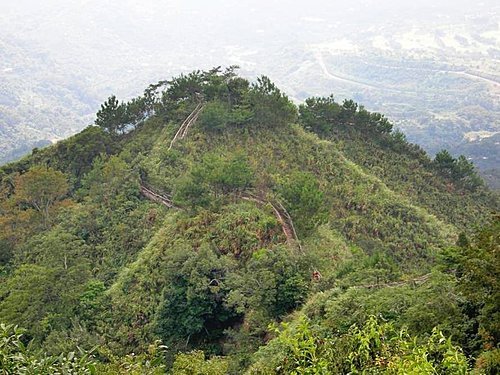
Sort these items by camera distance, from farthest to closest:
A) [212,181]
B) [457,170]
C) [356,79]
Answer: [356,79] < [457,170] < [212,181]

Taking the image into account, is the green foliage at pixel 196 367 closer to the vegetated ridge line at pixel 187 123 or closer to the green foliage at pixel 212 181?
the green foliage at pixel 212 181

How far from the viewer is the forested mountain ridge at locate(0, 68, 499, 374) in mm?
7434

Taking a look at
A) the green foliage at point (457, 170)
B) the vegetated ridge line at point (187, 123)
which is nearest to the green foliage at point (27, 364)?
the vegetated ridge line at point (187, 123)

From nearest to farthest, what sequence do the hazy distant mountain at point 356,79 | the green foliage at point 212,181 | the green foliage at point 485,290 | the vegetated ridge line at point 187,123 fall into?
the green foliage at point 485,290, the green foliage at point 212,181, the vegetated ridge line at point 187,123, the hazy distant mountain at point 356,79

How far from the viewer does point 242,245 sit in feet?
53.2

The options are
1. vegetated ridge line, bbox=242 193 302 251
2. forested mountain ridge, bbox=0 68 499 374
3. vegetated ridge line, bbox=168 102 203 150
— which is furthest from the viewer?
vegetated ridge line, bbox=168 102 203 150

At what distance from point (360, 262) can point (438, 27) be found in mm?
203198

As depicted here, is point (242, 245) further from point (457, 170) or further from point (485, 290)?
point (457, 170)

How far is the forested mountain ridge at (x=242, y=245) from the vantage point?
743cm

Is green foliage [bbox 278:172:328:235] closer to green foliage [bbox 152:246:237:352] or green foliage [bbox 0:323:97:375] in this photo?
green foliage [bbox 152:246:237:352]

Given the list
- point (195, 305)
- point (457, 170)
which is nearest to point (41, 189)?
point (195, 305)

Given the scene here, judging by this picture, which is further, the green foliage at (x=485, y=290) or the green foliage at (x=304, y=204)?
the green foliage at (x=304, y=204)

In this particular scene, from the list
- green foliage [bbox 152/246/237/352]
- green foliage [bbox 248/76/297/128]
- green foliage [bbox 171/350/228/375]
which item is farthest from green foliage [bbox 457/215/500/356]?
green foliage [bbox 248/76/297/128]

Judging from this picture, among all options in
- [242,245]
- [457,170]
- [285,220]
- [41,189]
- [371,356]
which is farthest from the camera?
[457,170]
